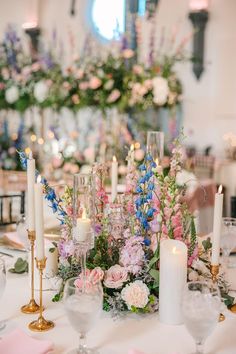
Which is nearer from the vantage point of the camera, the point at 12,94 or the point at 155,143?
the point at 155,143

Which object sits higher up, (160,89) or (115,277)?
(160,89)

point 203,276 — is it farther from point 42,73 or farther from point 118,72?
point 42,73

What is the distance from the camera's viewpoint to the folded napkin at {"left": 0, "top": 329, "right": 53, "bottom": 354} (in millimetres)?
1171

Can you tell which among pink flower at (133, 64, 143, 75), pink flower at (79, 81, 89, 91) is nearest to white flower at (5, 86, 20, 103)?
pink flower at (79, 81, 89, 91)

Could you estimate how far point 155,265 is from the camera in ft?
4.69

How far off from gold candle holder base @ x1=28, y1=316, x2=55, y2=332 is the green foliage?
15.3 inches

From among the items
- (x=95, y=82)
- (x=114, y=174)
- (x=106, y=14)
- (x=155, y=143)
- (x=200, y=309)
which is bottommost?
(x=200, y=309)

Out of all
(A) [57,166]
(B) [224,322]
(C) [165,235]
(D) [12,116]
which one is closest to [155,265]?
(C) [165,235]

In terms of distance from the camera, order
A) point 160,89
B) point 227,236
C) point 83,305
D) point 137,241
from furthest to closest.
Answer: point 160,89 < point 227,236 < point 137,241 < point 83,305

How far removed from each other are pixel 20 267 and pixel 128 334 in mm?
558

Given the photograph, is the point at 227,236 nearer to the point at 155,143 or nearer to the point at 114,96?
the point at 155,143

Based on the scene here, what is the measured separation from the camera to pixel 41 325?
132 centimetres

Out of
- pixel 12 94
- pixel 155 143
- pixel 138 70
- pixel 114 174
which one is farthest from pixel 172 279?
pixel 12 94

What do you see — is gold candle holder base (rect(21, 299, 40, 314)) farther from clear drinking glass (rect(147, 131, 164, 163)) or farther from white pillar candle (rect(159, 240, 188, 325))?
clear drinking glass (rect(147, 131, 164, 163))
